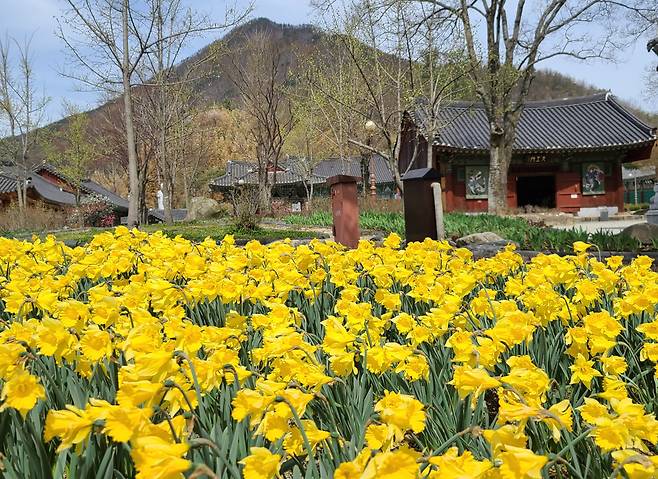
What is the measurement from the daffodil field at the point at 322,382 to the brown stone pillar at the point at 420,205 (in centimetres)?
407

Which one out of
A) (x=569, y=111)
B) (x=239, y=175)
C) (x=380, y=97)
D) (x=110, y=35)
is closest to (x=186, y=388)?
(x=110, y=35)

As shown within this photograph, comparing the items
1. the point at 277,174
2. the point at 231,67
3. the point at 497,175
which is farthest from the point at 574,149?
the point at 277,174

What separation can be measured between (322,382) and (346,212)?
6217 mm

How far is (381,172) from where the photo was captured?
145 feet

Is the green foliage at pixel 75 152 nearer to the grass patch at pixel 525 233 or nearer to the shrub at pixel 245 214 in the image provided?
the grass patch at pixel 525 233

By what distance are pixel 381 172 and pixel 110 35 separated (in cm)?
3190

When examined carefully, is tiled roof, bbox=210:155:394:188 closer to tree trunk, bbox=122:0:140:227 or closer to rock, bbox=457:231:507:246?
tree trunk, bbox=122:0:140:227

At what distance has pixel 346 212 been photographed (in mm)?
7520

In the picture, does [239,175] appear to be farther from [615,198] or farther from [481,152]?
[615,198]

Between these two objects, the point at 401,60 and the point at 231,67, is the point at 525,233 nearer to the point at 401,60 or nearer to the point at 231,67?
the point at 401,60

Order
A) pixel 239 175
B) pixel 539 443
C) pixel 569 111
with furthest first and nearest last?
pixel 239 175
pixel 569 111
pixel 539 443

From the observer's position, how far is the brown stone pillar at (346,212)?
7.50m

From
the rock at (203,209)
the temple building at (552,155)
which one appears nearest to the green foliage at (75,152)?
the rock at (203,209)

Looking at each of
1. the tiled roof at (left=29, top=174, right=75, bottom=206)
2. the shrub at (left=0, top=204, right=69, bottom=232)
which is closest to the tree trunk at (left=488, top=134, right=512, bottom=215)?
the shrub at (left=0, top=204, right=69, bottom=232)
